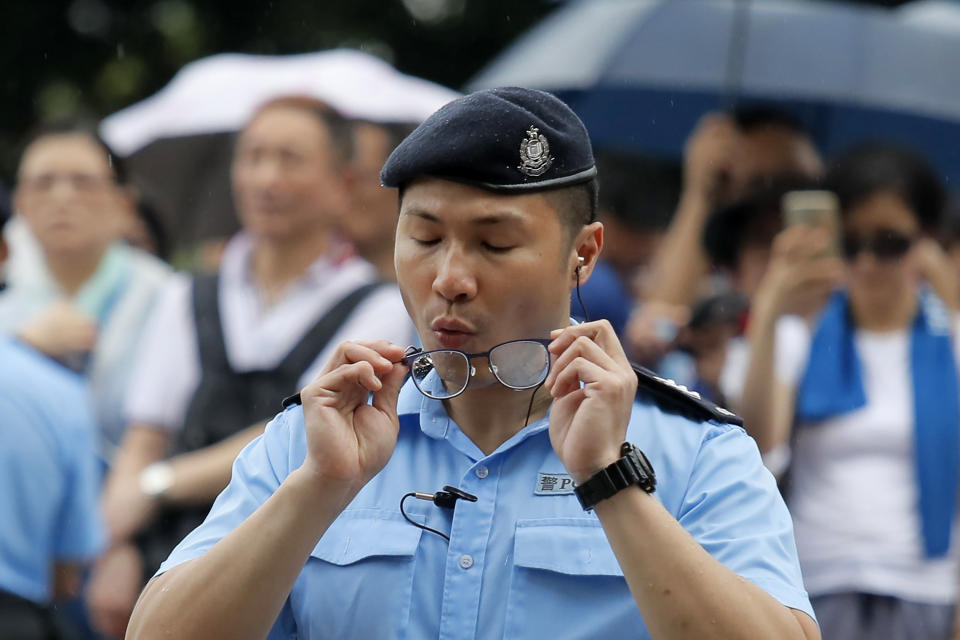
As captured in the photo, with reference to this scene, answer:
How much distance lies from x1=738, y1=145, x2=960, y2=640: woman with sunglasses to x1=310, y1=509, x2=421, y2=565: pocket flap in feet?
8.22

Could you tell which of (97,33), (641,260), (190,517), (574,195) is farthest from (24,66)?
(574,195)

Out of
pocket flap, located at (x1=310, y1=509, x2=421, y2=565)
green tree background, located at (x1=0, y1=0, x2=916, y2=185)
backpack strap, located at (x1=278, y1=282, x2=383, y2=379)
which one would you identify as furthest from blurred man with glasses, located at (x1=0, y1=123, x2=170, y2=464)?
green tree background, located at (x1=0, y1=0, x2=916, y2=185)

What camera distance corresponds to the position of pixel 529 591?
8.04 ft

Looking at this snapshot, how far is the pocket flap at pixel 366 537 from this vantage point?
2.49 meters

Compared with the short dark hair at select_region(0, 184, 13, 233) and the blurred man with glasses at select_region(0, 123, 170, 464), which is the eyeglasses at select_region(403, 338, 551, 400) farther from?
the blurred man with glasses at select_region(0, 123, 170, 464)

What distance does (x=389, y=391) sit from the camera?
99.7 inches

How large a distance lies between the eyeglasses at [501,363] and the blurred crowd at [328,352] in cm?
185

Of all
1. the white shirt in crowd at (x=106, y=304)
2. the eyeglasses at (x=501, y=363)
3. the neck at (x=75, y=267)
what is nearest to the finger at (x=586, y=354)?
the eyeglasses at (x=501, y=363)

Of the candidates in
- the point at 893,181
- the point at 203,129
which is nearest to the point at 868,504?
the point at 893,181

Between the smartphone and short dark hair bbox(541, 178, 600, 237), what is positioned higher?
short dark hair bbox(541, 178, 600, 237)

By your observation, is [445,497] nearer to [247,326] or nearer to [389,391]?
[389,391]

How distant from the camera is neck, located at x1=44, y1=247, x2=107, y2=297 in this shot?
19.4 ft

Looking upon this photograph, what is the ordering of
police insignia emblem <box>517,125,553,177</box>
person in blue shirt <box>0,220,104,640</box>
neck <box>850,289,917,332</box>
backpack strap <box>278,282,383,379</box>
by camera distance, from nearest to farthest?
1. police insignia emblem <box>517,125,553,177</box>
2. person in blue shirt <box>0,220,104,640</box>
3. backpack strap <box>278,282,383,379</box>
4. neck <box>850,289,917,332</box>

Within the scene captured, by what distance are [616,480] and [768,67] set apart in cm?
466
